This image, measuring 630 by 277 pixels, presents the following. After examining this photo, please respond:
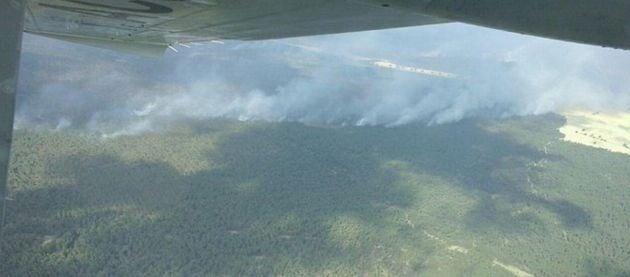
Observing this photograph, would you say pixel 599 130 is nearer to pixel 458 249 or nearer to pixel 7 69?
pixel 458 249

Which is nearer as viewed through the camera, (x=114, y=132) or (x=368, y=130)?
(x=114, y=132)

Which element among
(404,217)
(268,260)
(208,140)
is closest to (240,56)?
(208,140)

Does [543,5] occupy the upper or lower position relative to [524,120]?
upper

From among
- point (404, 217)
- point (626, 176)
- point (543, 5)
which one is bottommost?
point (404, 217)

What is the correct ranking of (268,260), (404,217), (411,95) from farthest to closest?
1. (411,95)
2. (404,217)
3. (268,260)

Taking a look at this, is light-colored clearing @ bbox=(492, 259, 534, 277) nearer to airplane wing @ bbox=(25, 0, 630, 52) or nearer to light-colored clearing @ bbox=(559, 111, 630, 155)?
airplane wing @ bbox=(25, 0, 630, 52)

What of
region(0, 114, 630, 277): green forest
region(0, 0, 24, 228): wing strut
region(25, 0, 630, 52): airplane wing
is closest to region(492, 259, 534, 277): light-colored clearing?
region(0, 114, 630, 277): green forest

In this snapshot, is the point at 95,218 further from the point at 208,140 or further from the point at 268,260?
the point at 208,140
